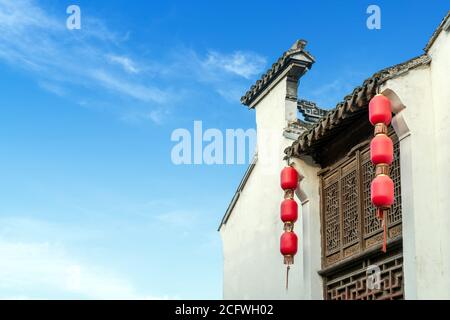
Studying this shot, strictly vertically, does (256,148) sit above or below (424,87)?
above

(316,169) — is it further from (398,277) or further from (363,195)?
(398,277)

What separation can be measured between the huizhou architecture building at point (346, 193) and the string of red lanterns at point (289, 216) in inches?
5.3

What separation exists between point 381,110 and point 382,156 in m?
0.51

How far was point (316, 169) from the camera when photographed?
458 inches

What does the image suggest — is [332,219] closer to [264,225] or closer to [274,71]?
[264,225]

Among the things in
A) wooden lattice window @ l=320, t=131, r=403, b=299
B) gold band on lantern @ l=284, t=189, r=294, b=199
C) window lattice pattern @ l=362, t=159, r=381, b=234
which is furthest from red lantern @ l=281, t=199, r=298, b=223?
window lattice pattern @ l=362, t=159, r=381, b=234

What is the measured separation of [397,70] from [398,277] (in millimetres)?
2342

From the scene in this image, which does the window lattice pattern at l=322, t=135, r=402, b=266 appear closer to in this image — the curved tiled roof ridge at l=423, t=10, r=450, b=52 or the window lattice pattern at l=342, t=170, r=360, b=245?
the window lattice pattern at l=342, t=170, r=360, b=245

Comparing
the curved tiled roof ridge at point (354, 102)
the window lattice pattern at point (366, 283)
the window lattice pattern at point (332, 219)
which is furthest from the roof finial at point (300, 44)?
the window lattice pattern at point (366, 283)

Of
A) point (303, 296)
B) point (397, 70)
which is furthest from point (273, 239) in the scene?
point (397, 70)

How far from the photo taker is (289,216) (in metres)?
11.4

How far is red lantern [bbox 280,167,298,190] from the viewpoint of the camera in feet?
37.7
